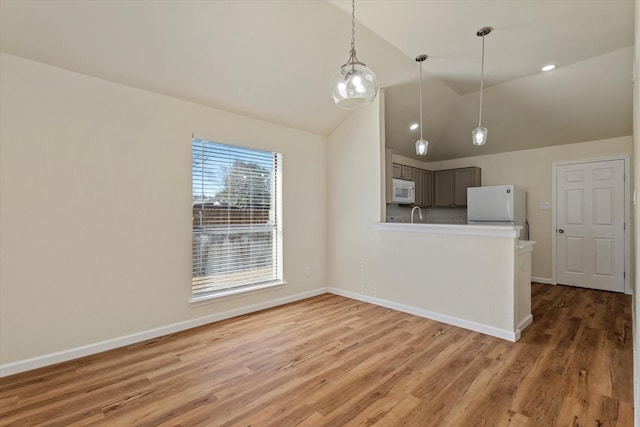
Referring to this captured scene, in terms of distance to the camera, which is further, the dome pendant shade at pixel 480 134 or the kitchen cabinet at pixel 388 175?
the kitchen cabinet at pixel 388 175

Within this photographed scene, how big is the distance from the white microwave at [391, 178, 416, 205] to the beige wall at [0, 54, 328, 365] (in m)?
2.82

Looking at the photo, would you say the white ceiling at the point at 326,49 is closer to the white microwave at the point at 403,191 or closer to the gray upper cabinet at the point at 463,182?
the white microwave at the point at 403,191

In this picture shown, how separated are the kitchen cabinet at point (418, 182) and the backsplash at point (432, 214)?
10.7 inches

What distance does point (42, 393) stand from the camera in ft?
6.90

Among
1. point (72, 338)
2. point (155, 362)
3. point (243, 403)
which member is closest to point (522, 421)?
point (243, 403)

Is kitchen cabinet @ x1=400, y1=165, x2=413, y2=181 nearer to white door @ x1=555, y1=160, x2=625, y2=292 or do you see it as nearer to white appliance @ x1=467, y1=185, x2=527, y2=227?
Answer: white appliance @ x1=467, y1=185, x2=527, y2=227

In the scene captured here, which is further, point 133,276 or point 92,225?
point 133,276

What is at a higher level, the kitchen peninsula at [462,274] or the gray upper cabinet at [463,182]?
the gray upper cabinet at [463,182]

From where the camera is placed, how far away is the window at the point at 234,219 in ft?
11.1

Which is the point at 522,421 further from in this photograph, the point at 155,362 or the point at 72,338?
the point at 72,338

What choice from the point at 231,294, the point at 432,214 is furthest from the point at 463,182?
the point at 231,294

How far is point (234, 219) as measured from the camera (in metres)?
3.65

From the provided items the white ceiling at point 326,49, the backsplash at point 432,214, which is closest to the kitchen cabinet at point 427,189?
the backsplash at point 432,214

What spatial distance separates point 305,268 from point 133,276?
7.27 ft
